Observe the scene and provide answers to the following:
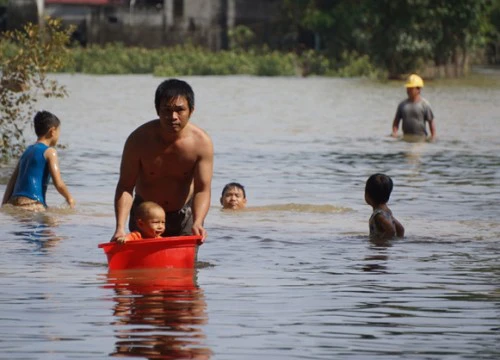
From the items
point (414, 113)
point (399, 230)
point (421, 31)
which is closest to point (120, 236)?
point (399, 230)

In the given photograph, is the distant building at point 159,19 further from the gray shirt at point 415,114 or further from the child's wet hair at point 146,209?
the child's wet hair at point 146,209

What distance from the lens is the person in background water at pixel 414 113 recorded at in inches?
1034

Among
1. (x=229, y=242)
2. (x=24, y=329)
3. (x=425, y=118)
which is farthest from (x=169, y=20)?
(x=24, y=329)

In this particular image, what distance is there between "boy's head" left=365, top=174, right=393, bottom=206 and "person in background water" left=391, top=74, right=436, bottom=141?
43.4ft

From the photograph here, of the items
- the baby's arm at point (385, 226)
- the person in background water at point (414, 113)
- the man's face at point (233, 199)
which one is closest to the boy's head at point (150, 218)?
the baby's arm at point (385, 226)

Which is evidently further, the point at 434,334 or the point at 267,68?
the point at 267,68

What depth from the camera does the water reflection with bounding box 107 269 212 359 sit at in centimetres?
771

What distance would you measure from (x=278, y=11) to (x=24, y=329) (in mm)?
72778

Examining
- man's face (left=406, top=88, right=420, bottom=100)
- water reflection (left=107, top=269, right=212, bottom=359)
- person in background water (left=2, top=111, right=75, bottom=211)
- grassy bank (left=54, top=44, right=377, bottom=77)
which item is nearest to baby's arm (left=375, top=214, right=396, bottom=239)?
water reflection (left=107, top=269, right=212, bottom=359)

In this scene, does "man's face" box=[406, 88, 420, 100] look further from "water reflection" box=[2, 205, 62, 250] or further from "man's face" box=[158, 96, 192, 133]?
"man's face" box=[158, 96, 192, 133]

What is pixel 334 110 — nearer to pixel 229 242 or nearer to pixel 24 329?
pixel 229 242

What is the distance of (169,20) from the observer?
78250mm

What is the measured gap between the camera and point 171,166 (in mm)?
10328

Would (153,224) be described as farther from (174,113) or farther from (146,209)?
(174,113)
